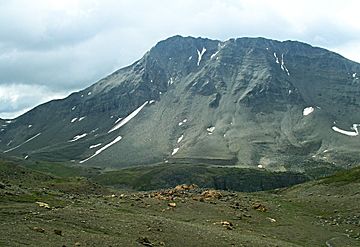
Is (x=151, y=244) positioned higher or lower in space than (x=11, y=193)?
lower

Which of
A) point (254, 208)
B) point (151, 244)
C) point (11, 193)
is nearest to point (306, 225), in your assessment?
point (254, 208)

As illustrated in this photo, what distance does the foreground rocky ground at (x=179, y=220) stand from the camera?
1458 inches

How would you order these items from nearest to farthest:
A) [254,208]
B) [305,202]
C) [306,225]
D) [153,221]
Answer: [153,221] → [306,225] → [254,208] → [305,202]

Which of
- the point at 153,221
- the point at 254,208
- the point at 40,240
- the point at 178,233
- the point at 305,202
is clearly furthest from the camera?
the point at 305,202

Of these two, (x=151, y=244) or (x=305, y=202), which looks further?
(x=305, y=202)

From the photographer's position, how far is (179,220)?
5728 cm

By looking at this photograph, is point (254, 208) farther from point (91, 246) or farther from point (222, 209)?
point (91, 246)

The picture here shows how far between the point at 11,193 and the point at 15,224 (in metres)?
23.8

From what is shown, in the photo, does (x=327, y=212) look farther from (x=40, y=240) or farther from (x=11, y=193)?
(x=40, y=240)

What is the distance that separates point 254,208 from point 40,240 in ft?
140

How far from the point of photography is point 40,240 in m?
32.7

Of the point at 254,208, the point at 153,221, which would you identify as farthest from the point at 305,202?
the point at 153,221

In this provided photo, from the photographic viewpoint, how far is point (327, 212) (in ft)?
247

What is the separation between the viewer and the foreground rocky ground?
3703cm
